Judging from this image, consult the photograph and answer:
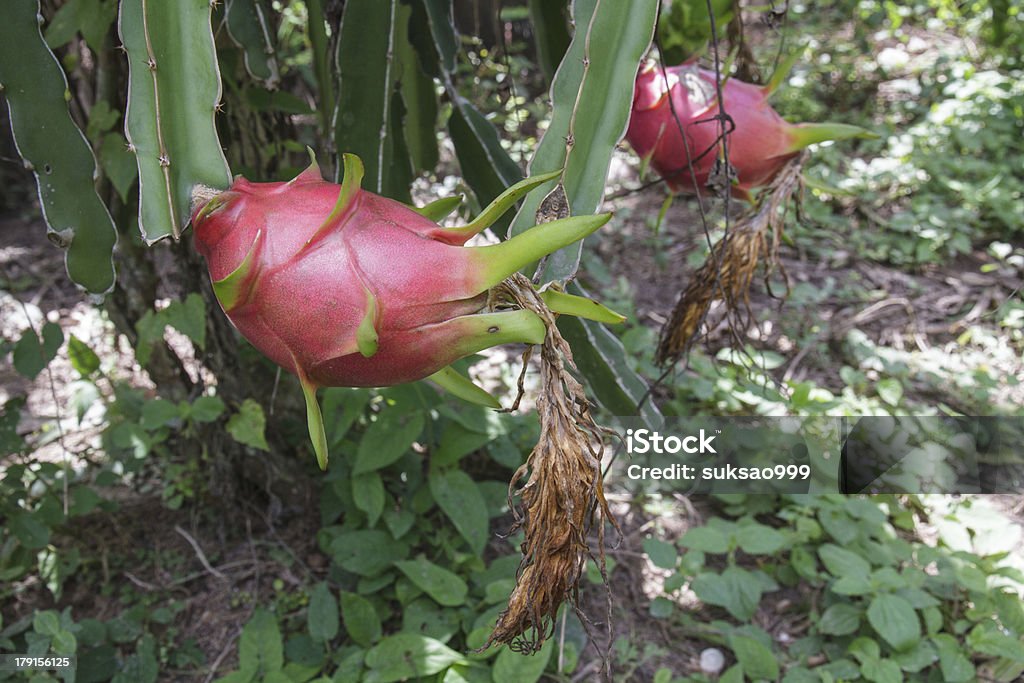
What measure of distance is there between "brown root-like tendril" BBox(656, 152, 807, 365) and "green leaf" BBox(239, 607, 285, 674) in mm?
685

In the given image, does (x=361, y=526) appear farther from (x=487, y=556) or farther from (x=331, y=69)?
(x=331, y=69)

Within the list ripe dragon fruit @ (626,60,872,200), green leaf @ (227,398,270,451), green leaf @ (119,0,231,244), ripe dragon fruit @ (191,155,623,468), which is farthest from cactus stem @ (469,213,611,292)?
green leaf @ (227,398,270,451)

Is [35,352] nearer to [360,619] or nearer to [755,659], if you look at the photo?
[360,619]

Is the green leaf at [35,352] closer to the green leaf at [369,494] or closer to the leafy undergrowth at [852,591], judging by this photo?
the green leaf at [369,494]

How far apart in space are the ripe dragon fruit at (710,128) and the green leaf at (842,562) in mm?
696

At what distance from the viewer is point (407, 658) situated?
1.00 m

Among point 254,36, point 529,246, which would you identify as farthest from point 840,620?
point 254,36

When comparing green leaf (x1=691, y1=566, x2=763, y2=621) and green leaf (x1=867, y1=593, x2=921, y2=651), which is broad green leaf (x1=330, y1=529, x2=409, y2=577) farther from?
green leaf (x1=867, y1=593, x2=921, y2=651)

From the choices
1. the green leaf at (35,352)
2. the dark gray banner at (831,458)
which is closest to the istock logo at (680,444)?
the dark gray banner at (831,458)

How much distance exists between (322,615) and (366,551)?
116 millimetres

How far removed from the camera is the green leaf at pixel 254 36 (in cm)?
79

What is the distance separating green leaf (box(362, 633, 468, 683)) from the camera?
0.98 meters

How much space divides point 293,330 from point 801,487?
1.22 metres

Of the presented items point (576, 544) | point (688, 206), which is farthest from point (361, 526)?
point (688, 206)
